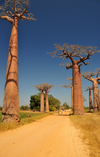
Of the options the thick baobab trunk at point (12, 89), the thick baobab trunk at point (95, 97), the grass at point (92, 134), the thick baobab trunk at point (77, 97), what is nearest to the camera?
the grass at point (92, 134)

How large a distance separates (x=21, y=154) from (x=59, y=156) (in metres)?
0.83

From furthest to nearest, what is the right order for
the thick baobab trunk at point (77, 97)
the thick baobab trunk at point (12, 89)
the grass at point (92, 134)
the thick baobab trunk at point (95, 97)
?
the thick baobab trunk at point (95, 97), the thick baobab trunk at point (77, 97), the thick baobab trunk at point (12, 89), the grass at point (92, 134)

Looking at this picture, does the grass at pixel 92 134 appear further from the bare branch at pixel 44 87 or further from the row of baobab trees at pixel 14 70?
the bare branch at pixel 44 87

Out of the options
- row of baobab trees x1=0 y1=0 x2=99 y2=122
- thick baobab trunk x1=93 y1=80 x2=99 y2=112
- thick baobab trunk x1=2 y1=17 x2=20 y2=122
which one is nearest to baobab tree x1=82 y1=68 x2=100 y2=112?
thick baobab trunk x1=93 y1=80 x2=99 y2=112

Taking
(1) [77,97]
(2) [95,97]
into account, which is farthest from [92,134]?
(2) [95,97]

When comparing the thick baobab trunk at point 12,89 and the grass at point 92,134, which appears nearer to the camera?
the grass at point 92,134

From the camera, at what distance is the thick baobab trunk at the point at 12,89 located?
7074 millimetres

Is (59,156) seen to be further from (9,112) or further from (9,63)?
(9,63)

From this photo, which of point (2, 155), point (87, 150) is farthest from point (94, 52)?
point (2, 155)

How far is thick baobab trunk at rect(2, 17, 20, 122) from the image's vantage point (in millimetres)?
7074

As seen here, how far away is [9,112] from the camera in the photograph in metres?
7.05

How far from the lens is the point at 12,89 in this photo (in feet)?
24.9

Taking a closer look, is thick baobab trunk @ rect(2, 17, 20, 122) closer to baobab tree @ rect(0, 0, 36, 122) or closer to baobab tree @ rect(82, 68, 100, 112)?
baobab tree @ rect(0, 0, 36, 122)

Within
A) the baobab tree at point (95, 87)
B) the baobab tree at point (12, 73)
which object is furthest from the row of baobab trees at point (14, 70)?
the baobab tree at point (95, 87)
